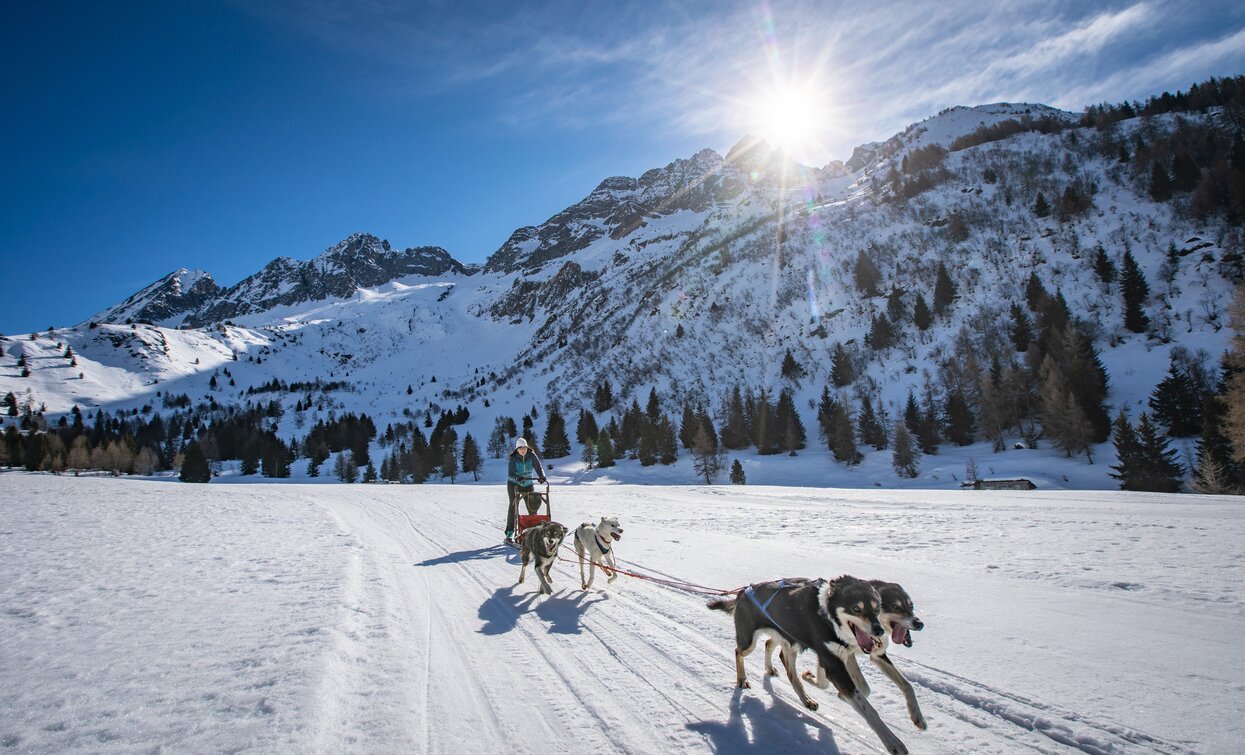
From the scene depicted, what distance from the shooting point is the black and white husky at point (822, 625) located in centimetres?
338

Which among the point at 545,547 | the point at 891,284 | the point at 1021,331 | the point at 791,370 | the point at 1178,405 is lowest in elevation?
the point at 545,547

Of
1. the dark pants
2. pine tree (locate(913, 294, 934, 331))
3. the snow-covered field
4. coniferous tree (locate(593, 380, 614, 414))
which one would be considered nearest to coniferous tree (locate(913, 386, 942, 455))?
pine tree (locate(913, 294, 934, 331))

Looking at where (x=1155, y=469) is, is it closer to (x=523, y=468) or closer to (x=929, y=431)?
(x=929, y=431)

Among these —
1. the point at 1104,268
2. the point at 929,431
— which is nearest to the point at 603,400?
the point at 929,431

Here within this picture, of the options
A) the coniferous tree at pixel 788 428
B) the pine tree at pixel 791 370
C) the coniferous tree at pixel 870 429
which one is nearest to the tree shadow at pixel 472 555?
the coniferous tree at pixel 788 428

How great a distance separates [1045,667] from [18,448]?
123m

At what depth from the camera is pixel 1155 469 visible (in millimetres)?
29578

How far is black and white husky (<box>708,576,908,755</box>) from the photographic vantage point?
11.1 ft

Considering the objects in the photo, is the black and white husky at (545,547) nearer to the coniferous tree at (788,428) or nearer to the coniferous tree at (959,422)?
the coniferous tree at (788,428)

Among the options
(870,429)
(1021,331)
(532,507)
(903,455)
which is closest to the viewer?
(532,507)

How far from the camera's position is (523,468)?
10.7 metres

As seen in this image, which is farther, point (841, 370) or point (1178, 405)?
point (841, 370)

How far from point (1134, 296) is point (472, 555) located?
69.8m

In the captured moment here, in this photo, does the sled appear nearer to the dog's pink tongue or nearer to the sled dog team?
the sled dog team
